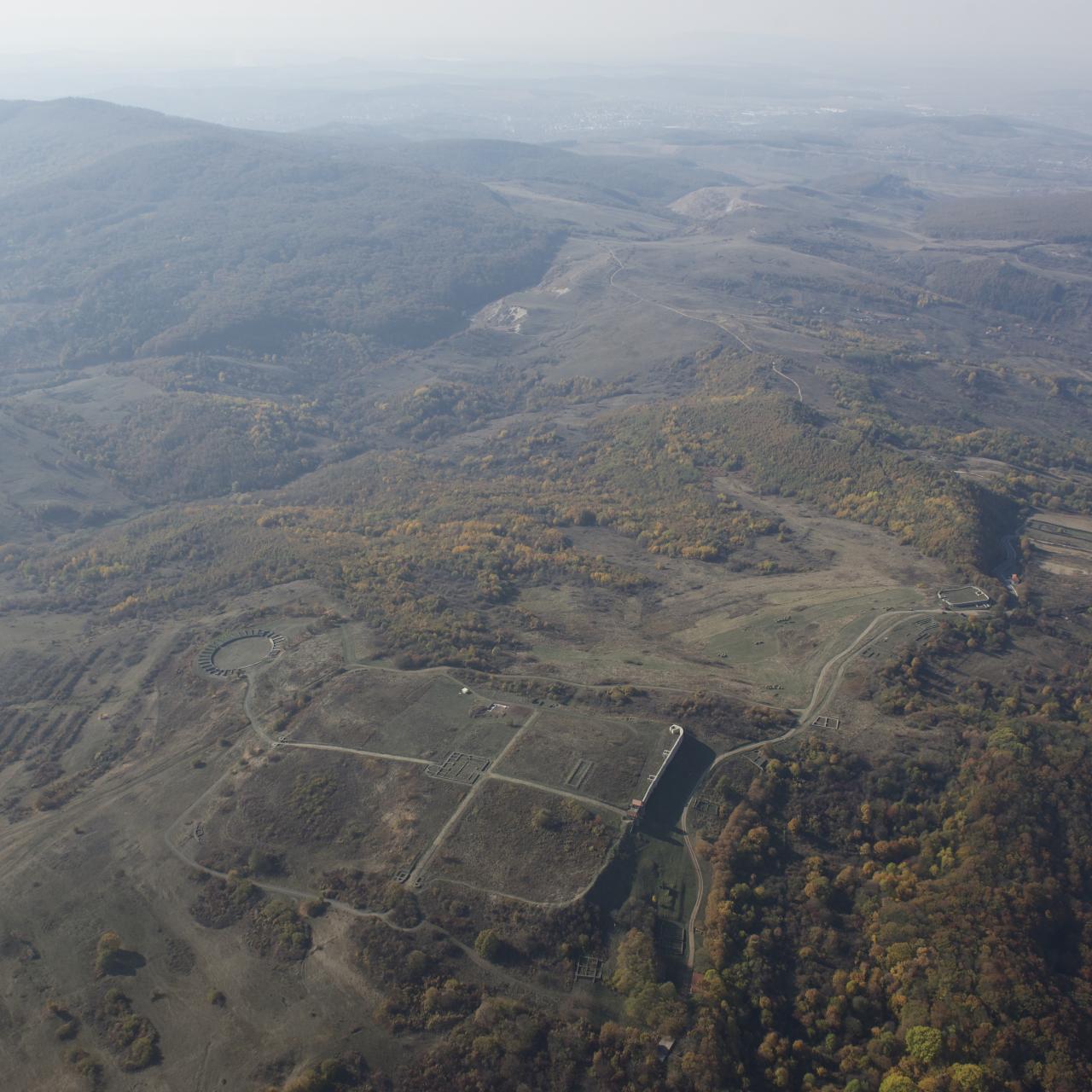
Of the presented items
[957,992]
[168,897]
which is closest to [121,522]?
[168,897]

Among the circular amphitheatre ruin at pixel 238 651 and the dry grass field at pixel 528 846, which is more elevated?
the dry grass field at pixel 528 846

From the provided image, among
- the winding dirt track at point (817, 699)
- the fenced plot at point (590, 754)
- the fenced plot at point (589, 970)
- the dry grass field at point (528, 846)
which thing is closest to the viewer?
the fenced plot at point (589, 970)

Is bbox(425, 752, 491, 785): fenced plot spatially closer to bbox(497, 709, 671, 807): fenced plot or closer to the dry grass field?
bbox(497, 709, 671, 807): fenced plot

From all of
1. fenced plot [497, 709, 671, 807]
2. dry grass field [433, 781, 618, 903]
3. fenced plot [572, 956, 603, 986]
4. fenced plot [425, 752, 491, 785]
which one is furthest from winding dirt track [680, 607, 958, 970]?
fenced plot [425, 752, 491, 785]

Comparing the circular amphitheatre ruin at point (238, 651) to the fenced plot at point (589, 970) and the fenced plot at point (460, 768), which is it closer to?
the fenced plot at point (460, 768)

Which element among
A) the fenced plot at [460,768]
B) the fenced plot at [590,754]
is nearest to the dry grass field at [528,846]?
the fenced plot at [590,754]

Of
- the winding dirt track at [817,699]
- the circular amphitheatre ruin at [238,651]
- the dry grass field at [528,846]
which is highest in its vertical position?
the dry grass field at [528,846]

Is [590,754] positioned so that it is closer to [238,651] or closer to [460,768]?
[460,768]

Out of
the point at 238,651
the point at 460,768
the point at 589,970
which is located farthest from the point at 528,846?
the point at 238,651

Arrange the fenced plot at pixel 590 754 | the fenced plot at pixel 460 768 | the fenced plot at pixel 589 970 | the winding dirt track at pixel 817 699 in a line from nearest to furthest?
1. the fenced plot at pixel 589 970
2. the winding dirt track at pixel 817 699
3. the fenced plot at pixel 590 754
4. the fenced plot at pixel 460 768
